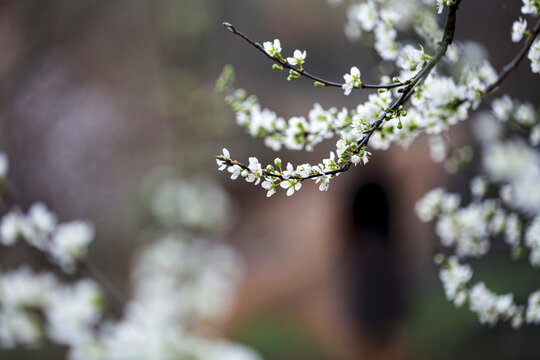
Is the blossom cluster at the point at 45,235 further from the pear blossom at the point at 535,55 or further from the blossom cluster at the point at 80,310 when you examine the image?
the pear blossom at the point at 535,55

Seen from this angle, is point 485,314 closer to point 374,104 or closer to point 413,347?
point 374,104

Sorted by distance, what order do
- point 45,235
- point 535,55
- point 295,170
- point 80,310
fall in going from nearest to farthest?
point 295,170, point 535,55, point 45,235, point 80,310

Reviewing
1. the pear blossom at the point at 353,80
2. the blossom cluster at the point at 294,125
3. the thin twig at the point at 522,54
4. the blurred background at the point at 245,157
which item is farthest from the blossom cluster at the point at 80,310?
the thin twig at the point at 522,54

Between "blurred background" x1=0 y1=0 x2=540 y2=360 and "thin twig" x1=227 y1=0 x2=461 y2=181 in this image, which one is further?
"blurred background" x1=0 y1=0 x2=540 y2=360

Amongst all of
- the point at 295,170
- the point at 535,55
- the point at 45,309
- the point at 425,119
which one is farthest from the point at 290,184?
the point at 45,309

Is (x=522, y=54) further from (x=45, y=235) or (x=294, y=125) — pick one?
(x=45, y=235)

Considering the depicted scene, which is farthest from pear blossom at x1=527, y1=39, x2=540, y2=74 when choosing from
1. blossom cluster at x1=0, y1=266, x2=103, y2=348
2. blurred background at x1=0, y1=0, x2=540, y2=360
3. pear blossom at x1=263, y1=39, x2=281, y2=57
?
blossom cluster at x1=0, y1=266, x2=103, y2=348

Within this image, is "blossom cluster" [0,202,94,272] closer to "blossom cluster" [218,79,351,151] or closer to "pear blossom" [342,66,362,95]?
"blossom cluster" [218,79,351,151]

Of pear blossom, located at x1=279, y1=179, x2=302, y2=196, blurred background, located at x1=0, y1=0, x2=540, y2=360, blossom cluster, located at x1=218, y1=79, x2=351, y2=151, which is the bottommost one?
pear blossom, located at x1=279, y1=179, x2=302, y2=196

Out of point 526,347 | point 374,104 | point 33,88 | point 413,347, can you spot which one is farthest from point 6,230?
point 413,347
